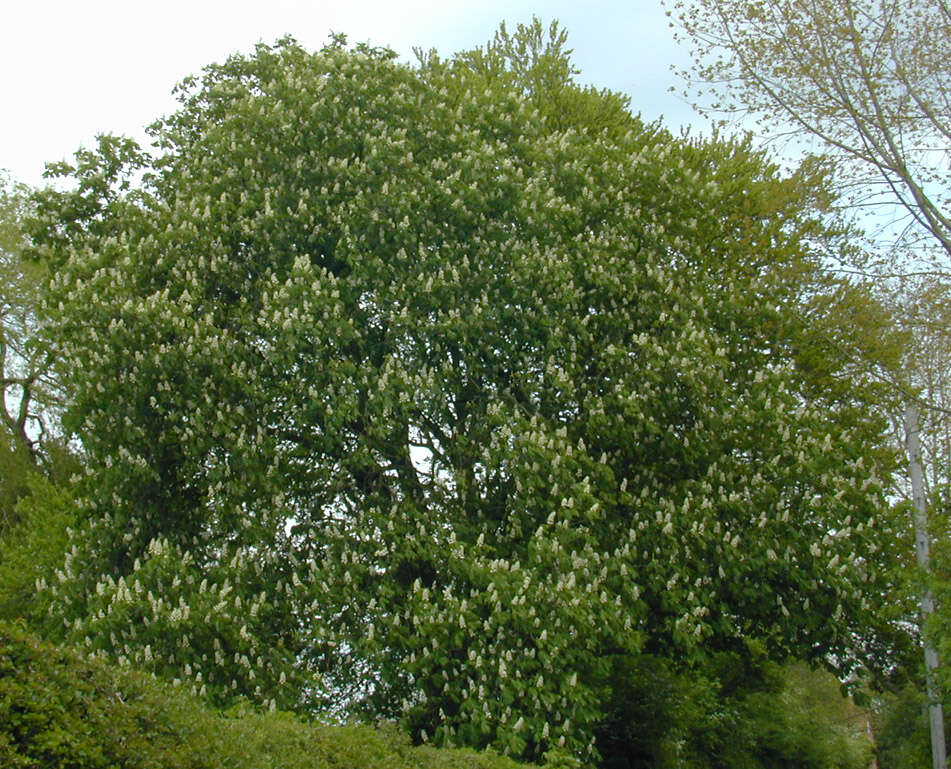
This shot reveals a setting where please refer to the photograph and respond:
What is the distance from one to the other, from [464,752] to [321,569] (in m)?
4.52

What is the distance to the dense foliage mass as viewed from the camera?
13.9 m

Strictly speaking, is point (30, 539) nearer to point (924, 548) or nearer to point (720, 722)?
point (720, 722)

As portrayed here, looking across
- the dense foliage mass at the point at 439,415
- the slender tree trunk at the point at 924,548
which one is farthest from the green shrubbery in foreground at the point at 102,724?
the slender tree trunk at the point at 924,548

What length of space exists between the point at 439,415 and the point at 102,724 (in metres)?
11.9

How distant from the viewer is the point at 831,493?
51.9ft

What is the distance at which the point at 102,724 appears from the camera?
517 cm

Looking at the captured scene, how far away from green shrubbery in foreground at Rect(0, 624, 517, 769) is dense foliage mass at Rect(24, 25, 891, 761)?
6.55 m

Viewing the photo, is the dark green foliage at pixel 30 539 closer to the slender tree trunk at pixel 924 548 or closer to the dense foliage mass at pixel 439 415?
the dense foliage mass at pixel 439 415

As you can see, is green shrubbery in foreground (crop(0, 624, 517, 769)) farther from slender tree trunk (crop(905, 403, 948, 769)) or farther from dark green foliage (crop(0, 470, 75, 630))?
slender tree trunk (crop(905, 403, 948, 769))

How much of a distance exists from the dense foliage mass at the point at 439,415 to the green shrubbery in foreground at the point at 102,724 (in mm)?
6548

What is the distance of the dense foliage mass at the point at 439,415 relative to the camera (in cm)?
1389

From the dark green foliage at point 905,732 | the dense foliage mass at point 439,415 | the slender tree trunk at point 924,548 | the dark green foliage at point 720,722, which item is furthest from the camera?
the dark green foliage at point 905,732

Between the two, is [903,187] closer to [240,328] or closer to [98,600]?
[240,328]

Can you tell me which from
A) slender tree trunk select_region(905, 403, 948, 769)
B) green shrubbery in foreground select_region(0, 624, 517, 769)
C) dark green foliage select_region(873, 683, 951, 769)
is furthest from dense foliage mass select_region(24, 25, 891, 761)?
dark green foliage select_region(873, 683, 951, 769)
